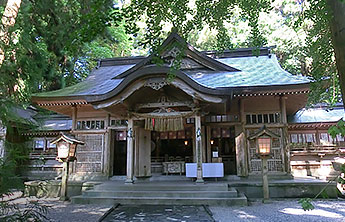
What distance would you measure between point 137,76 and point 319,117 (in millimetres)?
11175

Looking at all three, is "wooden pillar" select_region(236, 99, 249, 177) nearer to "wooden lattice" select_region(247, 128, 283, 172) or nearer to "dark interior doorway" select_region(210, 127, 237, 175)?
"wooden lattice" select_region(247, 128, 283, 172)

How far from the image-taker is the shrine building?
8.91 m

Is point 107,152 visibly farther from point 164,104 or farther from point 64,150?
point 164,104

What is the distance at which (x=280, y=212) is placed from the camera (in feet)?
22.0

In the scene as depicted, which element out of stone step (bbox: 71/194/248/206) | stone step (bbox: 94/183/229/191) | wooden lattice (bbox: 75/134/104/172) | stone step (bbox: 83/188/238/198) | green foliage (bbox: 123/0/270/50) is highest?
green foliage (bbox: 123/0/270/50)

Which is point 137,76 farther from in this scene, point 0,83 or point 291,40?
point 291,40

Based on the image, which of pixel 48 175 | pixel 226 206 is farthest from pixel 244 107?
pixel 48 175

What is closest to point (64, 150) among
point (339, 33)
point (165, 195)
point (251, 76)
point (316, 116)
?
point (165, 195)

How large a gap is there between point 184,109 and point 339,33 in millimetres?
8526

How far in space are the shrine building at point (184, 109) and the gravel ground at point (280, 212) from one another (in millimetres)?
2093

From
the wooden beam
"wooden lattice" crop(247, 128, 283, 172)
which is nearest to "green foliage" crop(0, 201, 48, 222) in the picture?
the wooden beam

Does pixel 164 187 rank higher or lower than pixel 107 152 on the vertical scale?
lower

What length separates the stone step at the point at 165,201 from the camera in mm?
7578

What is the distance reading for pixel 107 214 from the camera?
6.57 meters
